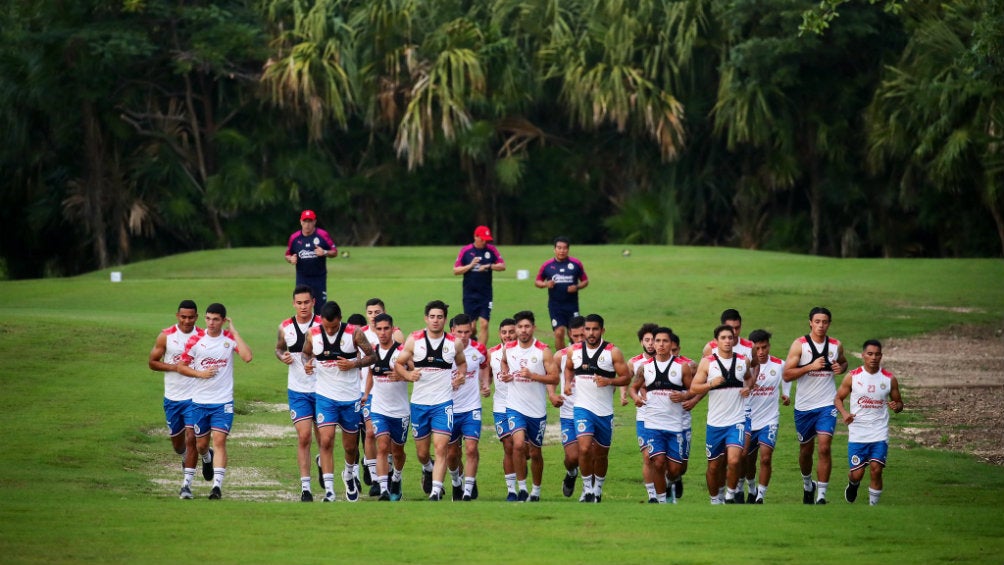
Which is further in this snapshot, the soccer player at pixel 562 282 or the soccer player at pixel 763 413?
the soccer player at pixel 562 282

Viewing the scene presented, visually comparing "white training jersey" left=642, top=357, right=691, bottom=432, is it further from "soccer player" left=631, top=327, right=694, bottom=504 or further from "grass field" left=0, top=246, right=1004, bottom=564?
"grass field" left=0, top=246, right=1004, bottom=564

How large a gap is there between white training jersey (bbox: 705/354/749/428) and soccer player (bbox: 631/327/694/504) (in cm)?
30

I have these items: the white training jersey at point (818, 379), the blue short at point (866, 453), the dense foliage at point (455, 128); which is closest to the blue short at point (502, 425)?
the white training jersey at point (818, 379)

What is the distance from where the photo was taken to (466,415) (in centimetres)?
1752

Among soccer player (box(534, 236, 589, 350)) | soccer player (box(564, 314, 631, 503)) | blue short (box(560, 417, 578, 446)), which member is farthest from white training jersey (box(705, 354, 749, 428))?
soccer player (box(534, 236, 589, 350))

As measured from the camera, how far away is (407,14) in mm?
49469

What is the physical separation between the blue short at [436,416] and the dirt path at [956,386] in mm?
8246

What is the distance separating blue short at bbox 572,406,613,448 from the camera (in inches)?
682

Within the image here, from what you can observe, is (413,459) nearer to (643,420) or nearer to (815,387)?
(643,420)

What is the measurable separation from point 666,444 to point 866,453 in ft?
7.45

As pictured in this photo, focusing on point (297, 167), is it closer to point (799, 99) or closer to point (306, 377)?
point (799, 99)

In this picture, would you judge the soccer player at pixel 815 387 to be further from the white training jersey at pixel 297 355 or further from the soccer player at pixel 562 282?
the soccer player at pixel 562 282

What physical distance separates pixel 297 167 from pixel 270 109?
220 cm

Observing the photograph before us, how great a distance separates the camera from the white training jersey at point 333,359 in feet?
55.8
